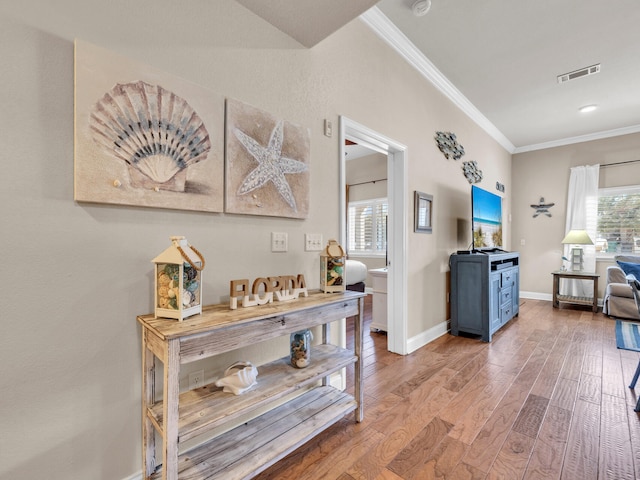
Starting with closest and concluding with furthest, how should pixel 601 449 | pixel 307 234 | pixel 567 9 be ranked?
pixel 601 449 → pixel 307 234 → pixel 567 9

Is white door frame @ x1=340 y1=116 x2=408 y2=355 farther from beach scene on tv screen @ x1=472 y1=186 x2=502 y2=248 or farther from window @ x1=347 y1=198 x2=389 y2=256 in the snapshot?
window @ x1=347 y1=198 x2=389 y2=256

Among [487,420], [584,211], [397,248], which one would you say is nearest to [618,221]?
[584,211]

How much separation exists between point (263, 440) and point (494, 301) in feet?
10.0

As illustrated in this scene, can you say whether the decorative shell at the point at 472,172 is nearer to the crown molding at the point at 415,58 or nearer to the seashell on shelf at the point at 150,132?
the crown molding at the point at 415,58

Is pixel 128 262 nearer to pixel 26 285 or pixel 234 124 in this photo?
pixel 26 285

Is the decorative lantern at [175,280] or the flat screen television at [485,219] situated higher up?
the flat screen television at [485,219]

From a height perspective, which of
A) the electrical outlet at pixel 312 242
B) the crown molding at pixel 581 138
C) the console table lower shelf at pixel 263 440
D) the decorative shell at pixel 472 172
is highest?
the crown molding at pixel 581 138

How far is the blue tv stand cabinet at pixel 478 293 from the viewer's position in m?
3.29

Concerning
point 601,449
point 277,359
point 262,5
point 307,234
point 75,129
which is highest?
point 262,5

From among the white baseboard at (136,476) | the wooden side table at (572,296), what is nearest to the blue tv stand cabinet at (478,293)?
the wooden side table at (572,296)

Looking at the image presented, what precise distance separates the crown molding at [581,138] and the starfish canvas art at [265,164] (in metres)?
5.81

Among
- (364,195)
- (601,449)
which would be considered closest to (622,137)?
(364,195)

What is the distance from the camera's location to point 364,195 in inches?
246

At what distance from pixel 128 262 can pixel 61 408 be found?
0.60m
